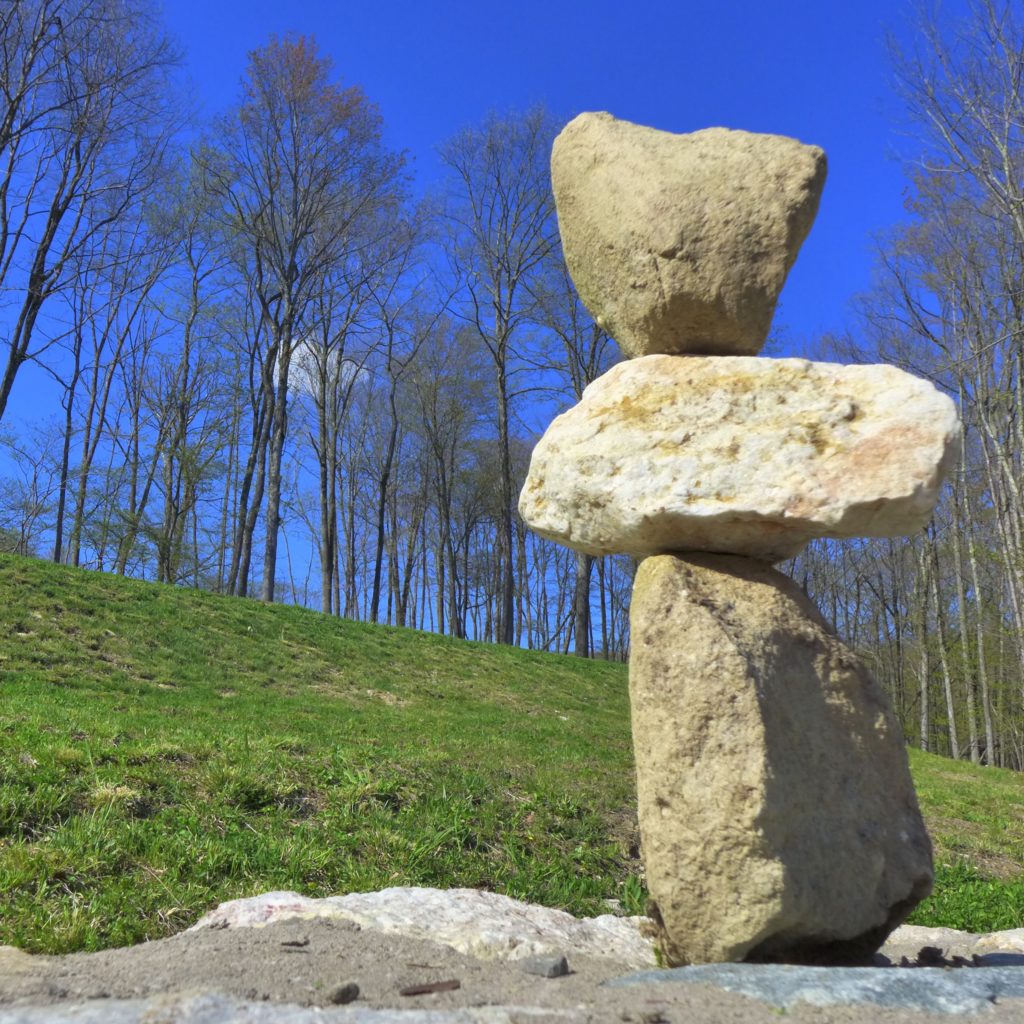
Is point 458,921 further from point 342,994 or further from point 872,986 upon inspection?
point 872,986

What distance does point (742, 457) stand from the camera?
11.0 ft

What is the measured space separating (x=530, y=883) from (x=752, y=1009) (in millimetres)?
3349

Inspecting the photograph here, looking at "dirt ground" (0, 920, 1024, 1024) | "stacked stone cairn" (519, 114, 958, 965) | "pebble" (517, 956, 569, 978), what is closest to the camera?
"dirt ground" (0, 920, 1024, 1024)

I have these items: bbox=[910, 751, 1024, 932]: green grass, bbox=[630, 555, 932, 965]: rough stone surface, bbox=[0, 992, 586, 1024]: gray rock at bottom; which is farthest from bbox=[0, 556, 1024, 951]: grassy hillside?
bbox=[630, 555, 932, 965]: rough stone surface

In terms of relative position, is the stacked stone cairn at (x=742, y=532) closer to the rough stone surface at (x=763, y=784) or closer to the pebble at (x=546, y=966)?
the rough stone surface at (x=763, y=784)

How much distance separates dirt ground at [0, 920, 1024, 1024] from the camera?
2.21 metres

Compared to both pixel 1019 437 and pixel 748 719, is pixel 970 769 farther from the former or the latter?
pixel 748 719

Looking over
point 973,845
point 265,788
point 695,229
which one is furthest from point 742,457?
point 973,845

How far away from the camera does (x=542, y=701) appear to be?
575 inches

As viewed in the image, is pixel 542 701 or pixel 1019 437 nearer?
pixel 542 701

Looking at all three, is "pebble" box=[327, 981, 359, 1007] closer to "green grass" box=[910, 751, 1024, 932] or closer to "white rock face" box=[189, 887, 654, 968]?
"white rock face" box=[189, 887, 654, 968]

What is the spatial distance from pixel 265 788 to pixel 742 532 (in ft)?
12.4

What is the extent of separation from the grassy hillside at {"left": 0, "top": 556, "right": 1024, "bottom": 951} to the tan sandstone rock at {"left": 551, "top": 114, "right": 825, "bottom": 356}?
3.38m

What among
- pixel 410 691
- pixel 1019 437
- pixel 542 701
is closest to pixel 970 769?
pixel 1019 437
